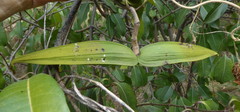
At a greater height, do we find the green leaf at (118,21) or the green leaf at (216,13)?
the green leaf at (216,13)

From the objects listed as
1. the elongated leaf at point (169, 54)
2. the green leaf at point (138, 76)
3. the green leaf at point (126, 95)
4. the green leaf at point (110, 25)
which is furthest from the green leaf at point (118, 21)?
the elongated leaf at point (169, 54)

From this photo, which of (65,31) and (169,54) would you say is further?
(65,31)

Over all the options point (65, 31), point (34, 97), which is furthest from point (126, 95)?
point (34, 97)

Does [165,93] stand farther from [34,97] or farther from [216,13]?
[34,97]

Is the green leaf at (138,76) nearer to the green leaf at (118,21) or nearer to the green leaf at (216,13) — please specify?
the green leaf at (118,21)

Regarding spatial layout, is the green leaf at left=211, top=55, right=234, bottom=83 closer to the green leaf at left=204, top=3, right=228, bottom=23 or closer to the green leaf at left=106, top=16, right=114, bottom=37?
the green leaf at left=204, top=3, right=228, bottom=23

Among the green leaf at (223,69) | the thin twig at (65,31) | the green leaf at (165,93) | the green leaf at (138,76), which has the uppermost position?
the thin twig at (65,31)

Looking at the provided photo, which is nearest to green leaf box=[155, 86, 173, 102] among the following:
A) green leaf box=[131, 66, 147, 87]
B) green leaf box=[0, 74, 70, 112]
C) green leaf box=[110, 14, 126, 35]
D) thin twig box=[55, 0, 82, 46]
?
green leaf box=[131, 66, 147, 87]
